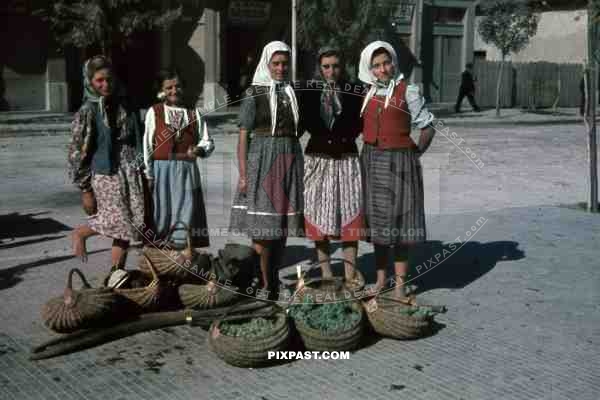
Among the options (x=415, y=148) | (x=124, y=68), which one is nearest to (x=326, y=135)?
(x=415, y=148)

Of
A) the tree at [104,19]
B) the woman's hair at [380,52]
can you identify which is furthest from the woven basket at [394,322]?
the tree at [104,19]

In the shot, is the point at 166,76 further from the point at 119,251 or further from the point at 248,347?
the point at 248,347

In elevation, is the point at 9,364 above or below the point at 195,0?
below

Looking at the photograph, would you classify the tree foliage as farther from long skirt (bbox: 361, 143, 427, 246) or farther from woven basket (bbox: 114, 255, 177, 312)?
woven basket (bbox: 114, 255, 177, 312)

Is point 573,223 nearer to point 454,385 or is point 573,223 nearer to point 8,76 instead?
point 454,385

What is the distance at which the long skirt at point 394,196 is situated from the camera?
5391 millimetres

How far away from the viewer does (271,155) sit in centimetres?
538

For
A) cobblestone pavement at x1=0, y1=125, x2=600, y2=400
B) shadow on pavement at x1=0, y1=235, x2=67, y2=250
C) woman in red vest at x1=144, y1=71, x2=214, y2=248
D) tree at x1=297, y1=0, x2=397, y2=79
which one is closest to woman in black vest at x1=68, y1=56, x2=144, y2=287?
woman in red vest at x1=144, y1=71, x2=214, y2=248

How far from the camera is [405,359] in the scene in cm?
451

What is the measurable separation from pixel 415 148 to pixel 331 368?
1.82 metres

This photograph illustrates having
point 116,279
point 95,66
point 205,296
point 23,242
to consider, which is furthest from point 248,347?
point 23,242

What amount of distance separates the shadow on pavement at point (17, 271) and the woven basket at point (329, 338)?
8.50 feet

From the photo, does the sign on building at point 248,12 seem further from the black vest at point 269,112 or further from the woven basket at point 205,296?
the woven basket at point 205,296

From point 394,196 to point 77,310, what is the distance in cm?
223
